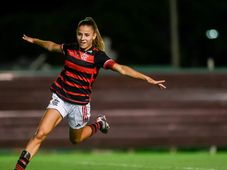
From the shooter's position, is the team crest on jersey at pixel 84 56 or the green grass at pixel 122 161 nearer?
the team crest on jersey at pixel 84 56

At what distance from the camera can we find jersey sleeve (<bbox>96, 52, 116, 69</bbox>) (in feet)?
37.5

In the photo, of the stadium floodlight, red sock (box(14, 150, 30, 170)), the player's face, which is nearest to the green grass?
red sock (box(14, 150, 30, 170))

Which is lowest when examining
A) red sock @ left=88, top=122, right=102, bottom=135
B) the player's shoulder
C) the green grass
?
the green grass

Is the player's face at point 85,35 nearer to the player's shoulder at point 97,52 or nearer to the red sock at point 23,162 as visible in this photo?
the player's shoulder at point 97,52

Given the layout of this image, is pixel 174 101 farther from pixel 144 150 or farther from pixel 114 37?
pixel 114 37

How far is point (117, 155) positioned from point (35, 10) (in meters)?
37.8

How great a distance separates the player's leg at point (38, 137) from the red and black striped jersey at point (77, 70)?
340 millimetres

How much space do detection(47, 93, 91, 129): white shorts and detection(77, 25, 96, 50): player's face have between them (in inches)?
32.0

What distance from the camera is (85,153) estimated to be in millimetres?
17406

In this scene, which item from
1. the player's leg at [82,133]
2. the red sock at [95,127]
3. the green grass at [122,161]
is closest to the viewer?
the player's leg at [82,133]

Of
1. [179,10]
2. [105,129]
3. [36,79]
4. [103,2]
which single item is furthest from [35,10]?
[105,129]

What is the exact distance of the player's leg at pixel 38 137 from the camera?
10.9 m

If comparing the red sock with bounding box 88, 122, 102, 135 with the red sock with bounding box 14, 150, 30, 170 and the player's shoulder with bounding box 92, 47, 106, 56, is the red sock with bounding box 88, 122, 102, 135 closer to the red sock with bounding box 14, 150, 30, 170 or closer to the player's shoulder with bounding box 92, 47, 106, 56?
the player's shoulder with bounding box 92, 47, 106, 56

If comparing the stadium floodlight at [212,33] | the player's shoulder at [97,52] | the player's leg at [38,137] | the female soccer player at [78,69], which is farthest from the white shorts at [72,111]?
the stadium floodlight at [212,33]
